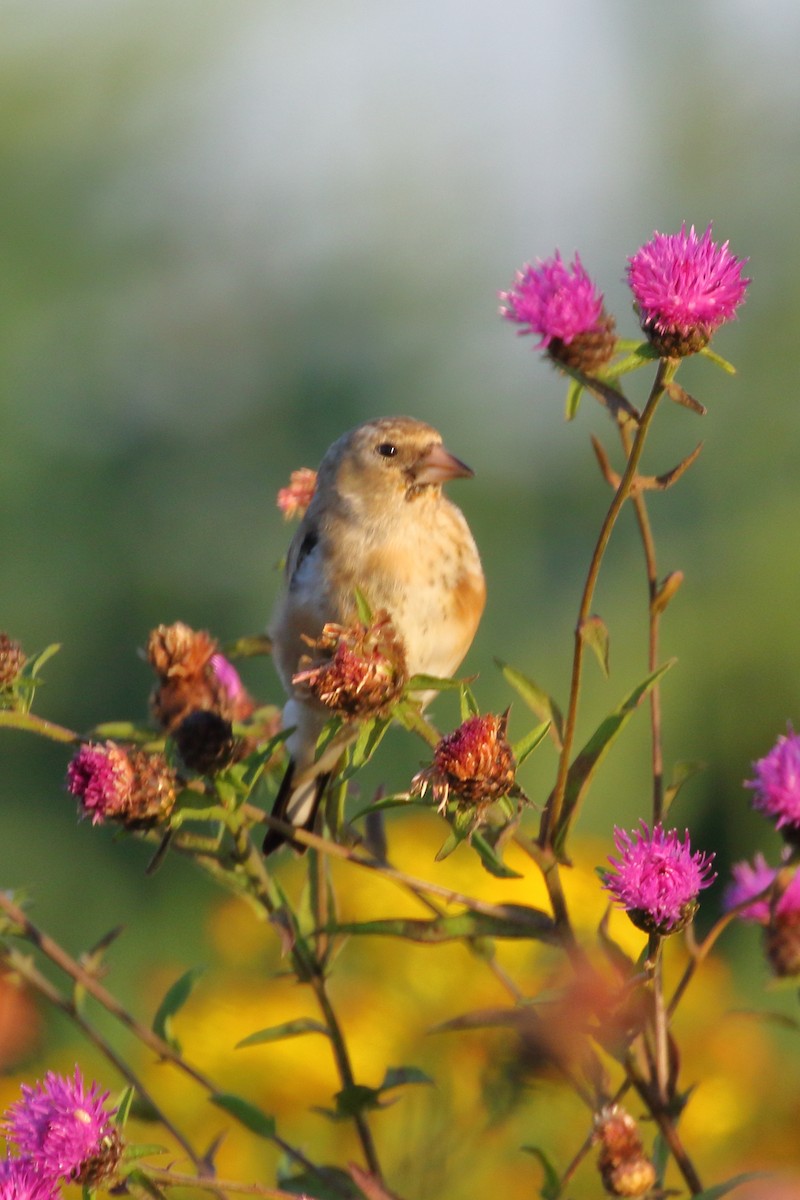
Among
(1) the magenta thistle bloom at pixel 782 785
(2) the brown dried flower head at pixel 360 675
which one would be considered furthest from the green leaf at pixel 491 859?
(1) the magenta thistle bloom at pixel 782 785

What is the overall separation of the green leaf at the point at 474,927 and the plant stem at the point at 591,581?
0.07m

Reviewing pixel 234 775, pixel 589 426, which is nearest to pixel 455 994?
pixel 234 775

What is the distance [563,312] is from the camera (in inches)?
52.0

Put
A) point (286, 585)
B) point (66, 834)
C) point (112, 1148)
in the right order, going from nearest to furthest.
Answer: point (112, 1148) → point (286, 585) → point (66, 834)

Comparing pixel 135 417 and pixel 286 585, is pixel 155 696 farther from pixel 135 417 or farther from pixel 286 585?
pixel 135 417

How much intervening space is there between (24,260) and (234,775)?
19.6 ft

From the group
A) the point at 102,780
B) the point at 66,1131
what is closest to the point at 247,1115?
the point at 66,1131

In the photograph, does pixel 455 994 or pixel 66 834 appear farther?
pixel 66 834

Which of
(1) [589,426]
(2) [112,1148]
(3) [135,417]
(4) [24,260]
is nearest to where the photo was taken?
(2) [112,1148]

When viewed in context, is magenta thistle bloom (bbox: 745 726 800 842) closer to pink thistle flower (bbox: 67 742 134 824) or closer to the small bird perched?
pink thistle flower (bbox: 67 742 134 824)

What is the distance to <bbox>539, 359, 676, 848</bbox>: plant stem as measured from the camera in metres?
1.15

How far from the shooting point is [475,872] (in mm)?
2297

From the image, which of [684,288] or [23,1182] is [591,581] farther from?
[23,1182]

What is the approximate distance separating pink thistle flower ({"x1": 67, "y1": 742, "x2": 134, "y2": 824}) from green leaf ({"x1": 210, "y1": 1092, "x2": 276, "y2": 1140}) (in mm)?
304
